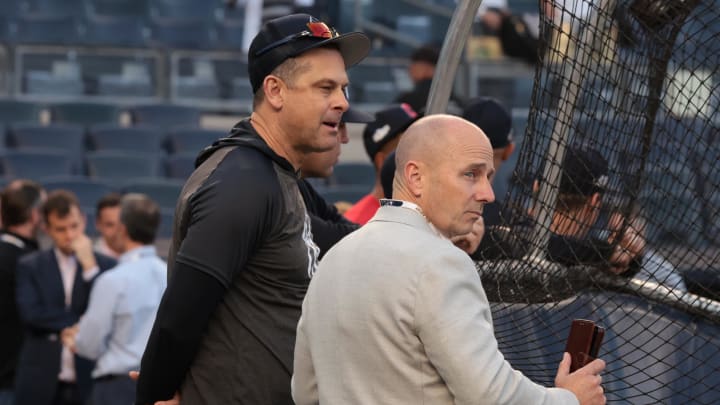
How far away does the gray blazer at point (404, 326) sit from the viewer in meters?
2.59

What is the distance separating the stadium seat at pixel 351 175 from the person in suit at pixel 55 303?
4.35 metres

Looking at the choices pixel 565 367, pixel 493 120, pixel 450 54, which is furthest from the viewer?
pixel 493 120

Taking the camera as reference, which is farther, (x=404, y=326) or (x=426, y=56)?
(x=426, y=56)

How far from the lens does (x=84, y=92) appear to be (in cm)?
1336

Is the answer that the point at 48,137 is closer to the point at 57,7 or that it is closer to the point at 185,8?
the point at 57,7

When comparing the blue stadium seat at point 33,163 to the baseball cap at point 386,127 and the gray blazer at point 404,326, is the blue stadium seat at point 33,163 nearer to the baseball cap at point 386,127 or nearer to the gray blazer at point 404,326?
the baseball cap at point 386,127

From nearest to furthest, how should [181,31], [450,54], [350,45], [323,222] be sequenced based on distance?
[350,45]
[323,222]
[450,54]
[181,31]

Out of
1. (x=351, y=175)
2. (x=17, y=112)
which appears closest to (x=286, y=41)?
(x=351, y=175)

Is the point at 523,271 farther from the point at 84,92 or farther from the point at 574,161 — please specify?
the point at 84,92

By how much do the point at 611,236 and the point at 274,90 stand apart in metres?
1.05

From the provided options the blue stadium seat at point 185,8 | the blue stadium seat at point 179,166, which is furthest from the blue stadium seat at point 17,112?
the blue stadium seat at point 185,8

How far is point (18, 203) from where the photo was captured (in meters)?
7.80

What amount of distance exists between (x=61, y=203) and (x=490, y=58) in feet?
21.0

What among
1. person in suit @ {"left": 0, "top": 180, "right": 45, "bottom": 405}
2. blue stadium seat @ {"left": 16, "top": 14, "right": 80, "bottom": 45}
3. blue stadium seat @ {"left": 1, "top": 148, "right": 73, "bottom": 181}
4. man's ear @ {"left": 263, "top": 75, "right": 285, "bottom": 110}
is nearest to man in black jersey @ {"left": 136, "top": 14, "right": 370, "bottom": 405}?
man's ear @ {"left": 263, "top": 75, "right": 285, "bottom": 110}
